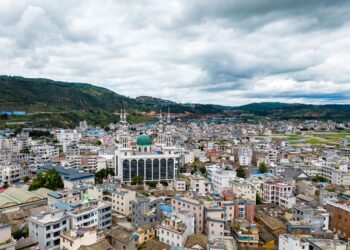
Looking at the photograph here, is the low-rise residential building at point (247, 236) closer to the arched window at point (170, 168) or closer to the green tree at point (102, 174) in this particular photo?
the arched window at point (170, 168)

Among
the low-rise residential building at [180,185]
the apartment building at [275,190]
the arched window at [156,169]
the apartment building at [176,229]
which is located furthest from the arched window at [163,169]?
the apartment building at [176,229]

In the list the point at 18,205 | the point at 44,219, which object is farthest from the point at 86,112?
Result: the point at 44,219

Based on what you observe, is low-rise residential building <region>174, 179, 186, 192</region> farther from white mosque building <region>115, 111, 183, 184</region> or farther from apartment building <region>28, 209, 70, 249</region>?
apartment building <region>28, 209, 70, 249</region>

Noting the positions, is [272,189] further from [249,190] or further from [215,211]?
[215,211]

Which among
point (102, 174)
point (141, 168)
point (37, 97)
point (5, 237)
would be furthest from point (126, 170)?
point (37, 97)

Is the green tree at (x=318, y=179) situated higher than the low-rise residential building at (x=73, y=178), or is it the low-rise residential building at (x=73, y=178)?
the low-rise residential building at (x=73, y=178)

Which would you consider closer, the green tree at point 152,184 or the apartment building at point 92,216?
the apartment building at point 92,216

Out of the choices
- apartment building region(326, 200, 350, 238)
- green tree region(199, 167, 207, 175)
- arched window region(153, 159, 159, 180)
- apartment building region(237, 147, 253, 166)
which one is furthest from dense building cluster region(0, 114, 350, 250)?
apartment building region(237, 147, 253, 166)

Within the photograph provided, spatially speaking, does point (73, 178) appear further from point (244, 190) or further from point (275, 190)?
point (275, 190)
